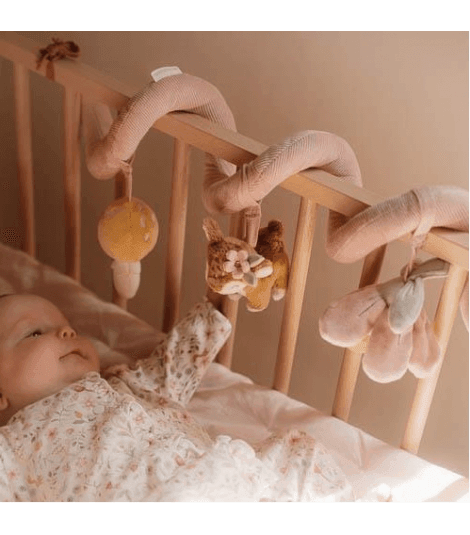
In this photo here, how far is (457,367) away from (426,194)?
766 millimetres

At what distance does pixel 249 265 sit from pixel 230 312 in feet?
0.72

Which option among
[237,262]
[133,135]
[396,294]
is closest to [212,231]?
[237,262]

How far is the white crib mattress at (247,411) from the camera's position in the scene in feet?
3.60

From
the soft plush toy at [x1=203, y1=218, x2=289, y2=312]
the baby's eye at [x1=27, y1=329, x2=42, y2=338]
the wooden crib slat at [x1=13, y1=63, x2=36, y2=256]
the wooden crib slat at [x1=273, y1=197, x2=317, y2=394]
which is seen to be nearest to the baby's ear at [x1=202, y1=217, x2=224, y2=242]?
the soft plush toy at [x1=203, y1=218, x2=289, y2=312]

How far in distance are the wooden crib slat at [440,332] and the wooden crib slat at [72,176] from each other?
66cm

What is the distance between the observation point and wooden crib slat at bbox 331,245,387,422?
1.05 meters

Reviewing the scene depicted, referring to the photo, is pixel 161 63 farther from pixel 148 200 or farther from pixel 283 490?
pixel 283 490

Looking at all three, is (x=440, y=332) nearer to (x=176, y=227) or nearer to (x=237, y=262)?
(x=237, y=262)

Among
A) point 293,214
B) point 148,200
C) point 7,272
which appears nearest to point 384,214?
point 293,214

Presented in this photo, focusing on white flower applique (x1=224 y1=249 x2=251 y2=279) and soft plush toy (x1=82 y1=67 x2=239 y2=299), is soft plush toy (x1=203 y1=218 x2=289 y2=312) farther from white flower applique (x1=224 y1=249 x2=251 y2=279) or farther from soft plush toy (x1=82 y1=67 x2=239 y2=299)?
soft plush toy (x1=82 y1=67 x2=239 y2=299)

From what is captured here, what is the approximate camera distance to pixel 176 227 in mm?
1258

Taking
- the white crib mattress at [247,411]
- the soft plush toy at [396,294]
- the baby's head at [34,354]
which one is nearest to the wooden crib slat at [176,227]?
the white crib mattress at [247,411]

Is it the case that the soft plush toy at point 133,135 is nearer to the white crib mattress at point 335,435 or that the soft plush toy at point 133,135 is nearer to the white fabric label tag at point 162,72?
the white fabric label tag at point 162,72

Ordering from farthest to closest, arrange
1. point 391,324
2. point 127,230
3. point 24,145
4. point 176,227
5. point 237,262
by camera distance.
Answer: point 24,145
point 176,227
point 127,230
point 237,262
point 391,324
